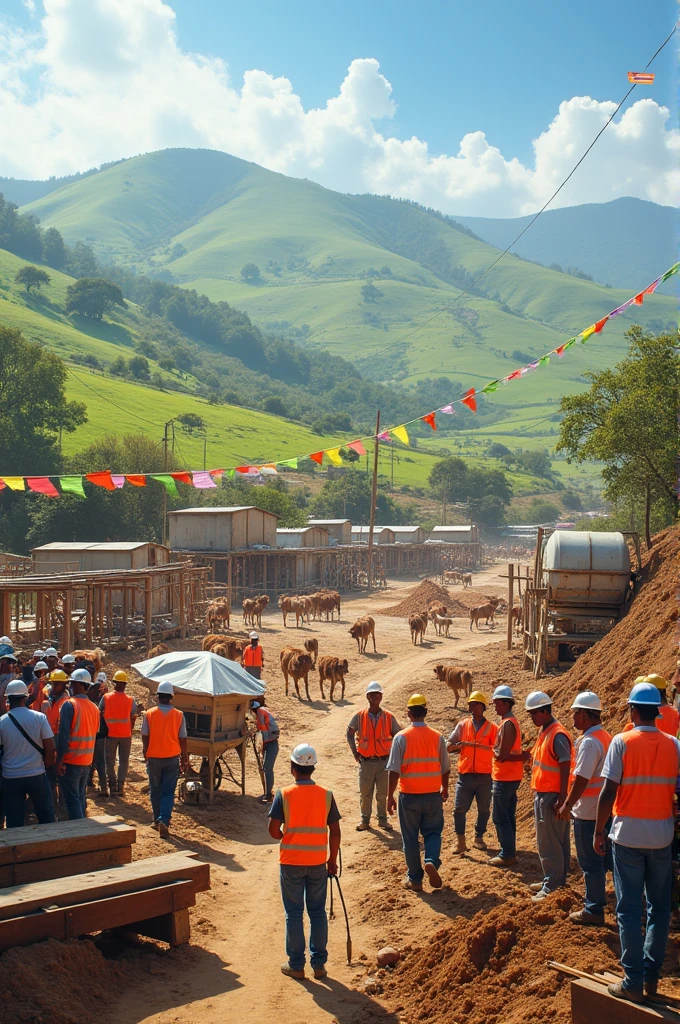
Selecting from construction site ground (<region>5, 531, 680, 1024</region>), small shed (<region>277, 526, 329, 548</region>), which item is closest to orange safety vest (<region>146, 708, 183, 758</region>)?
construction site ground (<region>5, 531, 680, 1024</region>)

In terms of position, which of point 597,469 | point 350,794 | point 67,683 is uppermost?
point 597,469

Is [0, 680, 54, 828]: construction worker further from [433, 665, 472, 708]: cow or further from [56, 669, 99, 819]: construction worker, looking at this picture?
[433, 665, 472, 708]: cow

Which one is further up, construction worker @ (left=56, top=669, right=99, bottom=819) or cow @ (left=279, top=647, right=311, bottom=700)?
construction worker @ (left=56, top=669, right=99, bottom=819)

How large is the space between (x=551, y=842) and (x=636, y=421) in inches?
668

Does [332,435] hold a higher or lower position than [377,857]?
higher

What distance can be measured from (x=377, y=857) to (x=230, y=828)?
8.18ft

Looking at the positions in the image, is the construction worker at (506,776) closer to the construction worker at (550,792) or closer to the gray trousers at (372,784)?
the construction worker at (550,792)

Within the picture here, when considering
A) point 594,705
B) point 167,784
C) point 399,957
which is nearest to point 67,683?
point 167,784

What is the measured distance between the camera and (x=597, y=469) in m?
183

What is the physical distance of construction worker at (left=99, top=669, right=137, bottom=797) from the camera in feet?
42.3

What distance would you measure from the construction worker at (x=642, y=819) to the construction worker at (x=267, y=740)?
7.65 metres

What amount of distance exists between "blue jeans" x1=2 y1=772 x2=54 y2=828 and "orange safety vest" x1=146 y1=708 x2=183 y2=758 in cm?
151

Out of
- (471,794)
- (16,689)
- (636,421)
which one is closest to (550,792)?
(471,794)

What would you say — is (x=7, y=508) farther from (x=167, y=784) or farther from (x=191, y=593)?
(x=167, y=784)
